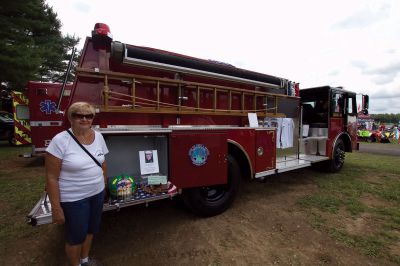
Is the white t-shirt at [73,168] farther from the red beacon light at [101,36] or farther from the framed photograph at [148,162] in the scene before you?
the red beacon light at [101,36]

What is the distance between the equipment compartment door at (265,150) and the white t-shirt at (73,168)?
111 inches

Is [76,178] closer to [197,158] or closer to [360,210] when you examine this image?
[197,158]

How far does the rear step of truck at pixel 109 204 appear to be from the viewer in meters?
2.36

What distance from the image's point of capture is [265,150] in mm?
4426

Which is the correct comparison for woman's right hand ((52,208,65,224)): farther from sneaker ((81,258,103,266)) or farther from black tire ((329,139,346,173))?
black tire ((329,139,346,173))

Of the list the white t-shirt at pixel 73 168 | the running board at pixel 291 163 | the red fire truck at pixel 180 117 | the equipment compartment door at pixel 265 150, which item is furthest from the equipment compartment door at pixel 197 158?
the white t-shirt at pixel 73 168

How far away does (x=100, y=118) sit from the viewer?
307 centimetres

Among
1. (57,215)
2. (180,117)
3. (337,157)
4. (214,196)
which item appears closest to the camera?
(57,215)

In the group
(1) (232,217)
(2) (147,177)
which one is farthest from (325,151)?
(2) (147,177)

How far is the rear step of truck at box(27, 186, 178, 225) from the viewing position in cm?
236

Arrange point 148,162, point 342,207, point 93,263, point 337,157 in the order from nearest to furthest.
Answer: point 93,263, point 148,162, point 342,207, point 337,157

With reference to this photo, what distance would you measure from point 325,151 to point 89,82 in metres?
5.68

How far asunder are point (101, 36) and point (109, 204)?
76.6 inches

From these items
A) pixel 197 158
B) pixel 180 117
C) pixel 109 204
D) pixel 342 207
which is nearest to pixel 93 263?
pixel 109 204
